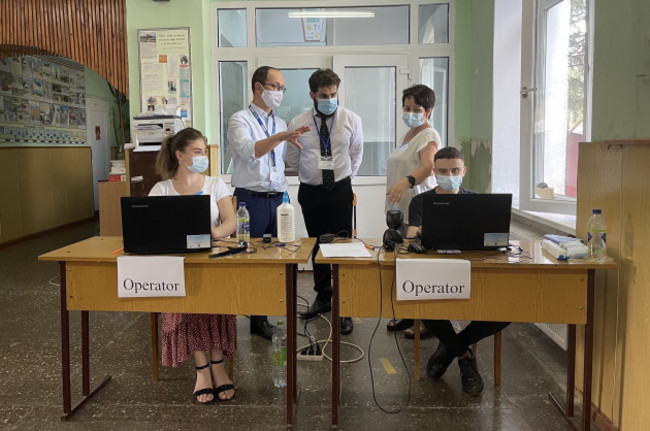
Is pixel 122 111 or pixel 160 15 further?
pixel 122 111

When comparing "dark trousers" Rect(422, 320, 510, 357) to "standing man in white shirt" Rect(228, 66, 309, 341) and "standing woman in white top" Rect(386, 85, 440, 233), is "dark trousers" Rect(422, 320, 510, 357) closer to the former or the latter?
"standing woman in white top" Rect(386, 85, 440, 233)

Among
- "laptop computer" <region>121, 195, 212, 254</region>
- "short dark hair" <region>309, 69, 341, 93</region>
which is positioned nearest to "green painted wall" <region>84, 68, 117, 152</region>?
"short dark hair" <region>309, 69, 341, 93</region>

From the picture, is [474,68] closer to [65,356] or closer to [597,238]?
[597,238]

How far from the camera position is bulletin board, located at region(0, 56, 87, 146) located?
21.7 feet

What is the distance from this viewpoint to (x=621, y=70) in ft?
6.86

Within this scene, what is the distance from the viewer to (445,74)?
505cm

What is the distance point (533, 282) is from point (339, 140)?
1.68 meters

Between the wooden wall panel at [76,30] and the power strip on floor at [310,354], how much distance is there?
128 inches

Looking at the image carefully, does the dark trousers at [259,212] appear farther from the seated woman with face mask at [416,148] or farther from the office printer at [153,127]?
the office printer at [153,127]

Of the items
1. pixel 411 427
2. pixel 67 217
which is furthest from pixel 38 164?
pixel 411 427

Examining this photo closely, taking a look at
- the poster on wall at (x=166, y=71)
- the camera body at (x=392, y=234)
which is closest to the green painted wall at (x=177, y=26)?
the poster on wall at (x=166, y=71)

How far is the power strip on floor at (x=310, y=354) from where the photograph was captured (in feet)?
9.82

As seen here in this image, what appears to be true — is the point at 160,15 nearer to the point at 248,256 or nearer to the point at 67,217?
the point at 248,256

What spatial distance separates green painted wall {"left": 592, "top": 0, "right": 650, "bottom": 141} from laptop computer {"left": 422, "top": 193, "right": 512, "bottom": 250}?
0.52 meters
